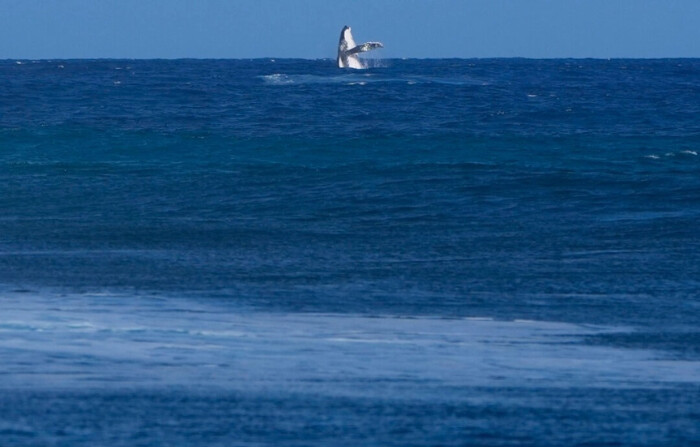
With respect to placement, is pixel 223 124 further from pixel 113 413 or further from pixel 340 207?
pixel 113 413

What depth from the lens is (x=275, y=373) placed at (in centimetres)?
671

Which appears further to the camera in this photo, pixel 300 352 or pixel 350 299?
pixel 350 299

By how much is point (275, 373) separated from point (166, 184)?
11.0m
